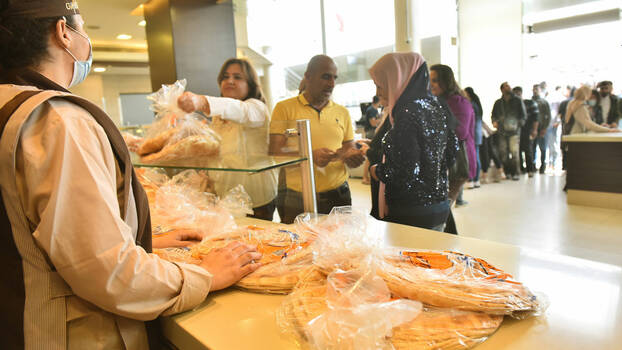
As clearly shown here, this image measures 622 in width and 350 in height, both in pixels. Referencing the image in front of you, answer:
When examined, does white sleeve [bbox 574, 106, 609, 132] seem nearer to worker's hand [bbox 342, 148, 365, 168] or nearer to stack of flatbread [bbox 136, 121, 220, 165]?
worker's hand [bbox 342, 148, 365, 168]

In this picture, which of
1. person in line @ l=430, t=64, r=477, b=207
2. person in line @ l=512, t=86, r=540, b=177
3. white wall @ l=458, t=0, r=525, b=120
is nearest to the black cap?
person in line @ l=430, t=64, r=477, b=207

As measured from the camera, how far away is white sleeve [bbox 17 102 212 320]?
0.69 meters

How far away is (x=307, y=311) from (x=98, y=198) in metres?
0.46

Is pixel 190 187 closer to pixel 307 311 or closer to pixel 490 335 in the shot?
pixel 307 311

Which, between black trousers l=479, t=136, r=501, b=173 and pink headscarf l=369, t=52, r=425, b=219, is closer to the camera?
pink headscarf l=369, t=52, r=425, b=219

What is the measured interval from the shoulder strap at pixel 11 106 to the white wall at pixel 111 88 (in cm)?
1339

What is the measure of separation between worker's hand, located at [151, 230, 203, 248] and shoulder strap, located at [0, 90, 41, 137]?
0.58 meters

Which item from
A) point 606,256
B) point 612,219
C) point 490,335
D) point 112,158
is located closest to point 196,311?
point 112,158

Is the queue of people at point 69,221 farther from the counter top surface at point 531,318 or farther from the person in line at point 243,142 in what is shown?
the person in line at point 243,142

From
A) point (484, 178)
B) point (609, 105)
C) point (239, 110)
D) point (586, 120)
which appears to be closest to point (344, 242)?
point (239, 110)

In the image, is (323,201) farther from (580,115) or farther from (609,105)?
(609,105)

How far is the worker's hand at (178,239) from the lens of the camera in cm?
119

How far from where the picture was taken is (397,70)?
2.06 metres

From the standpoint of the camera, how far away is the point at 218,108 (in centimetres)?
171
